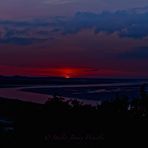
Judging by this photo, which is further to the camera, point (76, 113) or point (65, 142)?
point (76, 113)

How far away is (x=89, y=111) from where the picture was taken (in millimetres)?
12367

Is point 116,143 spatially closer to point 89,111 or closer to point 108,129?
point 108,129

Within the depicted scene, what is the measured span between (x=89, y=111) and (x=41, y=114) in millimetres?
1266

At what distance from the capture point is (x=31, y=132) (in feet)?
34.7

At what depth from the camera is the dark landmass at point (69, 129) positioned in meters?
10.3

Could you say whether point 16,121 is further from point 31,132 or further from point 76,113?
point 76,113

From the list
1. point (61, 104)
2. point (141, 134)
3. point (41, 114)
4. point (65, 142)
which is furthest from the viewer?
point (61, 104)

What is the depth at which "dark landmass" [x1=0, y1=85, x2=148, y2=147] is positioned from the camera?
33.9 feet

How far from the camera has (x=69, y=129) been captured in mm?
10688

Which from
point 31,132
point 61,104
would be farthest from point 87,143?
point 61,104

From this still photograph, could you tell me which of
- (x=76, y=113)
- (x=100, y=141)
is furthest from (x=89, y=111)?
(x=100, y=141)

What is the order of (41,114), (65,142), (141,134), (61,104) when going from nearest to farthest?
(65,142) → (141,134) → (41,114) → (61,104)

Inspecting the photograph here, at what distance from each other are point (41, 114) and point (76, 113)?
2.75ft

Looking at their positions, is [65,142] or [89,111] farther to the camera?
[89,111]
